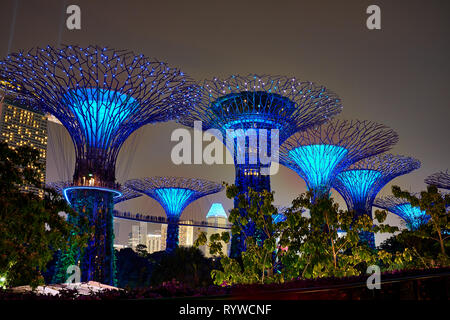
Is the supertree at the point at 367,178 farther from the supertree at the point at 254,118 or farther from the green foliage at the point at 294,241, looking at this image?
the green foliage at the point at 294,241

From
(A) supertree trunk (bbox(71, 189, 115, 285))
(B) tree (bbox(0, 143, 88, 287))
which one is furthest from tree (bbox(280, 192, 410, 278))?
(A) supertree trunk (bbox(71, 189, 115, 285))

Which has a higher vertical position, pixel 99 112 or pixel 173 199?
pixel 99 112

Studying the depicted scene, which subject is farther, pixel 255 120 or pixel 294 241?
pixel 255 120

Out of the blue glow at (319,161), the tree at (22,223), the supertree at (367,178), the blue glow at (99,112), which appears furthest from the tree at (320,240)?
the supertree at (367,178)

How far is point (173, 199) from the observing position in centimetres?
4975

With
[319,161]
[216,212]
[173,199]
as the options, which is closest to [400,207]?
[319,161]

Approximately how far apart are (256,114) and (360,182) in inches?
804

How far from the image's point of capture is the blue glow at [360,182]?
43.8m

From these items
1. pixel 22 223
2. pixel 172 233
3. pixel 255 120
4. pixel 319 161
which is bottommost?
pixel 172 233

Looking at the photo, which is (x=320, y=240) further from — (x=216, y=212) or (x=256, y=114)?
(x=216, y=212)

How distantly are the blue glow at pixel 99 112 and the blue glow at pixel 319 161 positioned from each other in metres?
17.1

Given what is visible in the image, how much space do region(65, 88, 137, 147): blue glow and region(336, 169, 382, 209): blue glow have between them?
96.1ft

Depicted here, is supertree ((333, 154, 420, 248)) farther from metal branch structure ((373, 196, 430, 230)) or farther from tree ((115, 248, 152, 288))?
tree ((115, 248, 152, 288))
